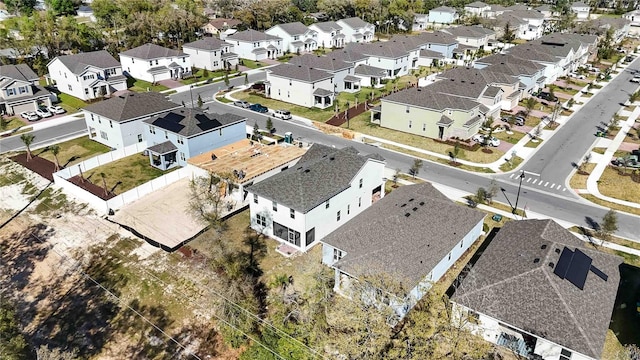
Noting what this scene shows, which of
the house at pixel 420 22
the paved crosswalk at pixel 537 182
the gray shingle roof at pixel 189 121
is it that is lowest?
the paved crosswalk at pixel 537 182

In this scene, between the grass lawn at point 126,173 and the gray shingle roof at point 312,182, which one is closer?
the gray shingle roof at point 312,182

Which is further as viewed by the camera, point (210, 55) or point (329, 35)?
point (329, 35)

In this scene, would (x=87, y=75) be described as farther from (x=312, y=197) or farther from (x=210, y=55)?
(x=312, y=197)

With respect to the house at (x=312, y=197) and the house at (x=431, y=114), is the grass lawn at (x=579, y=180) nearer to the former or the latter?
the house at (x=431, y=114)

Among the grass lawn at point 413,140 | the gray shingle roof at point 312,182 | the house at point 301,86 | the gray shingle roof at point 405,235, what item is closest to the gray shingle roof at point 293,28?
the house at point 301,86

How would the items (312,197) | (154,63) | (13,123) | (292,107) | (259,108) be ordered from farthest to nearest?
(154,63), (292,107), (259,108), (13,123), (312,197)

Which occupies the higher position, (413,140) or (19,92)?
(19,92)

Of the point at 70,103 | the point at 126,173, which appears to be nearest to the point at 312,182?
the point at 126,173
